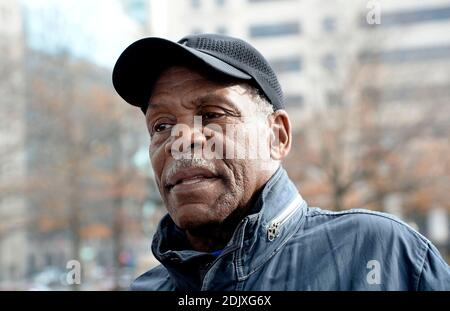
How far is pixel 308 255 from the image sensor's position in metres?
1.59

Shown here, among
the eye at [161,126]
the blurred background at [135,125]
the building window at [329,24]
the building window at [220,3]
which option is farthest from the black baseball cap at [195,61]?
the building window at [220,3]

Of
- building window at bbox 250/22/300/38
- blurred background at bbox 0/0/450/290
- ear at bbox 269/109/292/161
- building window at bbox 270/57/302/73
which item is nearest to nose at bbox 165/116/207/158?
ear at bbox 269/109/292/161

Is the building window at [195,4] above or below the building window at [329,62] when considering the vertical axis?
above

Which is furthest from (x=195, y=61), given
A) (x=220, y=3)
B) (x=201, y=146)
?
(x=220, y=3)

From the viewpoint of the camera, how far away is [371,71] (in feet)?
59.4

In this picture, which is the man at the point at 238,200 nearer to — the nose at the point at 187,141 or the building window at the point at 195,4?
the nose at the point at 187,141

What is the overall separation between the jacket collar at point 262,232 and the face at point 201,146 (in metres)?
0.06

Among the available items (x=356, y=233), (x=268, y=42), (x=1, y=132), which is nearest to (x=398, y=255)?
(x=356, y=233)

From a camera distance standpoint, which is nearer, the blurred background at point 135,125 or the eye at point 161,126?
the eye at point 161,126

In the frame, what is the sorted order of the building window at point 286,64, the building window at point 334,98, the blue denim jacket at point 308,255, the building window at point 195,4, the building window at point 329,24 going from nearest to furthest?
1. the blue denim jacket at point 308,255
2. the building window at point 334,98
3. the building window at point 286,64
4. the building window at point 329,24
5. the building window at point 195,4

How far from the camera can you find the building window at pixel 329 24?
20.0 meters

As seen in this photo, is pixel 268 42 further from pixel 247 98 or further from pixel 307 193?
pixel 247 98

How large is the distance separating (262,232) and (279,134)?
1.16ft

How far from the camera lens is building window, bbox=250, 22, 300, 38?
30.6 m
